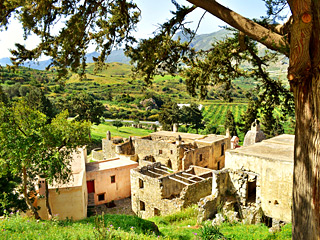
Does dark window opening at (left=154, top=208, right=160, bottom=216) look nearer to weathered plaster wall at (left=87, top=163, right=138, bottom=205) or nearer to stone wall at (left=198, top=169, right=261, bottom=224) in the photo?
stone wall at (left=198, top=169, right=261, bottom=224)

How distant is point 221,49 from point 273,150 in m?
7.60

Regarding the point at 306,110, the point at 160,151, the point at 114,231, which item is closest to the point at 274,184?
the point at 114,231

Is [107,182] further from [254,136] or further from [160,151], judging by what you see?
[254,136]

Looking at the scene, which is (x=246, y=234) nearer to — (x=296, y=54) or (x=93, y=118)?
(x=296, y=54)

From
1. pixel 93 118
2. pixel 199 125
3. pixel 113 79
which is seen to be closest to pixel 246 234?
pixel 93 118

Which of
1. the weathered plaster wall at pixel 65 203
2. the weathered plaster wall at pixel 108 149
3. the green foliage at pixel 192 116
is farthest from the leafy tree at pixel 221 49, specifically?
the green foliage at pixel 192 116

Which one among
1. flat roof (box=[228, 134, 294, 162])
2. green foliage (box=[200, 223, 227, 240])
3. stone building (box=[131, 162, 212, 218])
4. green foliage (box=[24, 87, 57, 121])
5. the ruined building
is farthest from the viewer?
green foliage (box=[24, 87, 57, 121])

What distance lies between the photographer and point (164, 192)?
1541 centimetres

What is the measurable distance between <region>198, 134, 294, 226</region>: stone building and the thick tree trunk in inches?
278

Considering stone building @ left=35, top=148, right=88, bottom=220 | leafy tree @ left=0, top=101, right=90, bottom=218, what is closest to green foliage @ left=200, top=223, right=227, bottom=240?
leafy tree @ left=0, top=101, right=90, bottom=218

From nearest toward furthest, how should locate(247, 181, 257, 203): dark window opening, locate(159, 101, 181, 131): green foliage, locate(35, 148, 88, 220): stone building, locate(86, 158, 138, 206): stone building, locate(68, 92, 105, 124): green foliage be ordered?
locate(247, 181, 257, 203): dark window opening, locate(35, 148, 88, 220): stone building, locate(86, 158, 138, 206): stone building, locate(68, 92, 105, 124): green foliage, locate(159, 101, 181, 131): green foliage

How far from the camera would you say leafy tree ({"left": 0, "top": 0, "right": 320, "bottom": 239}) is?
3840 millimetres

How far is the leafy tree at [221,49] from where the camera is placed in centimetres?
384

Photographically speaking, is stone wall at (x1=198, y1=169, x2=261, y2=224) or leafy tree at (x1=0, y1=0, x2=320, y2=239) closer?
leafy tree at (x1=0, y1=0, x2=320, y2=239)
